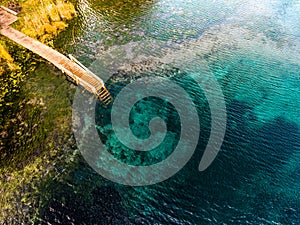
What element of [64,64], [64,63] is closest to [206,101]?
[64,64]

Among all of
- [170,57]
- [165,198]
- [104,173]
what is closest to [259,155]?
[165,198]

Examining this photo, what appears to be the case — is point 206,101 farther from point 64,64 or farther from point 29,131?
point 29,131

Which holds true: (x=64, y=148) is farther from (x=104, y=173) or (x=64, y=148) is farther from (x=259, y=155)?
(x=259, y=155)

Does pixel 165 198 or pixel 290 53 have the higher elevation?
pixel 290 53

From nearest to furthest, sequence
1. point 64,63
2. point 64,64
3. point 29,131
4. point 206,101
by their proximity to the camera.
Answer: point 29,131 → point 206,101 → point 64,64 → point 64,63

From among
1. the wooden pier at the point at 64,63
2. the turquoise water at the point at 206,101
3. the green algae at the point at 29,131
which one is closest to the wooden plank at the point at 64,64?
the wooden pier at the point at 64,63

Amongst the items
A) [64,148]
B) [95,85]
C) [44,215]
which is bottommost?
[44,215]

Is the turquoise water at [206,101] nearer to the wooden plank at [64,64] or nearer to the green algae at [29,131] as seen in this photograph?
the wooden plank at [64,64]
